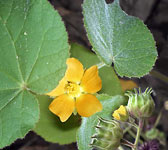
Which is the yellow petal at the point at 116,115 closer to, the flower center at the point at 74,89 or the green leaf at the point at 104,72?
the flower center at the point at 74,89

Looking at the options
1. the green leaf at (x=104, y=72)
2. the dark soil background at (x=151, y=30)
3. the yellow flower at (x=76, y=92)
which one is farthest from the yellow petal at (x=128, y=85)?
the yellow flower at (x=76, y=92)

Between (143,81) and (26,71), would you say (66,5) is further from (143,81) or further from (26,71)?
(26,71)

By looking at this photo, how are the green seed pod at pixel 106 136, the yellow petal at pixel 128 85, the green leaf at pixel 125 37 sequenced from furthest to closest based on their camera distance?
the yellow petal at pixel 128 85 → the green leaf at pixel 125 37 → the green seed pod at pixel 106 136

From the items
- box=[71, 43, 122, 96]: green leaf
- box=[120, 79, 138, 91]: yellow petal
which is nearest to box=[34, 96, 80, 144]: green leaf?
box=[71, 43, 122, 96]: green leaf

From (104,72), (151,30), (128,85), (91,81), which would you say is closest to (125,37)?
(91,81)

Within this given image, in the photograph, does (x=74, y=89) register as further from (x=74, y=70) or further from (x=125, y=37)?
(x=125, y=37)

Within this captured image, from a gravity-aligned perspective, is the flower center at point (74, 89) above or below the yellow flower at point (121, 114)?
below

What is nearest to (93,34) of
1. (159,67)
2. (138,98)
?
(138,98)
